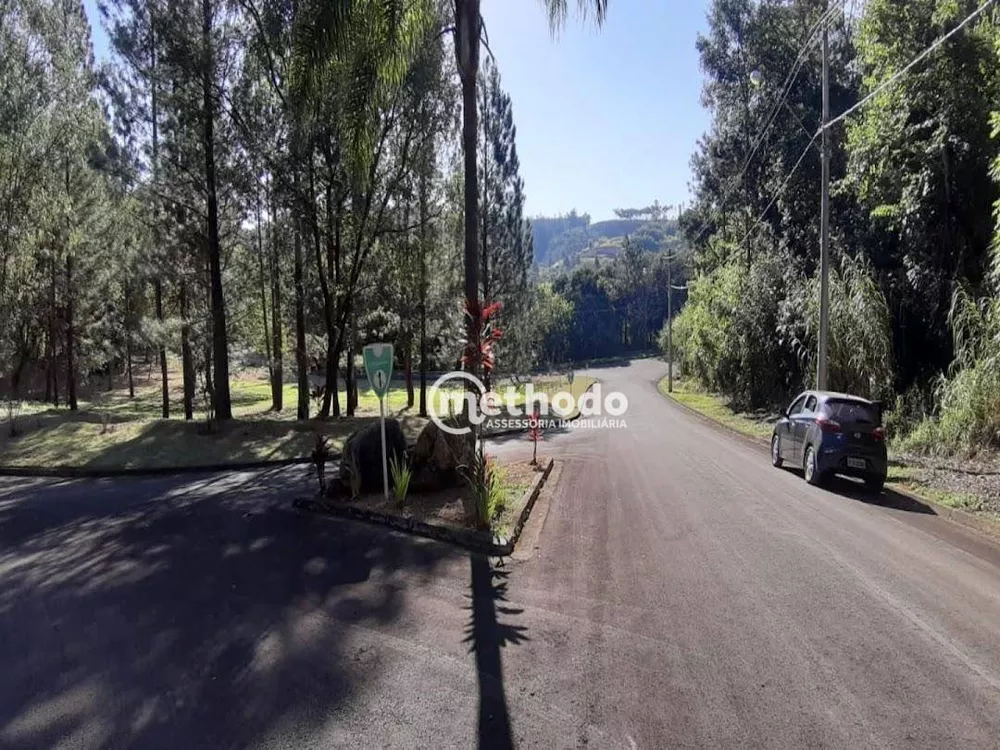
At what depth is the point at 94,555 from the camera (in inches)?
299

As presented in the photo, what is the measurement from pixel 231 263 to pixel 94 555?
53.7 feet

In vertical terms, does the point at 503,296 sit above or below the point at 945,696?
above

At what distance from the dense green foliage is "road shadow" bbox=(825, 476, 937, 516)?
306 centimetres

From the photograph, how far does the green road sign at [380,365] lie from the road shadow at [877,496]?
26.4 ft

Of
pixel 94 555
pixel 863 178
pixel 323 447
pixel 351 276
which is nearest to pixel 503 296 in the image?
pixel 351 276

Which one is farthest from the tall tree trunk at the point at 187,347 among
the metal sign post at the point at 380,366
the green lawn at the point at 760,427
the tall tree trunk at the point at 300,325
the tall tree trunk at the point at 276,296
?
the green lawn at the point at 760,427

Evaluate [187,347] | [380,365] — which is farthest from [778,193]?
[187,347]

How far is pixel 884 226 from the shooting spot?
20.6 meters

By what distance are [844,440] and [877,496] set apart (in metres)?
1.08

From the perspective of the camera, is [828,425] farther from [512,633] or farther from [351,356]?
[351,356]

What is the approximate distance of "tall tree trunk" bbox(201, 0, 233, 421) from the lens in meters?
17.2

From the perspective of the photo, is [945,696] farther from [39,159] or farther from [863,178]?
[39,159]

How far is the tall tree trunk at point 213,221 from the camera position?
17250mm

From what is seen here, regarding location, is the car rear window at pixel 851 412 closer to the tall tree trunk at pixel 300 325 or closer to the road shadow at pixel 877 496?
the road shadow at pixel 877 496
